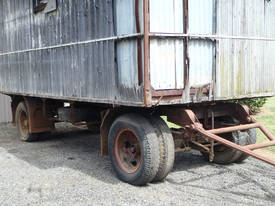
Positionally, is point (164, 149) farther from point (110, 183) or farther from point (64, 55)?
point (64, 55)

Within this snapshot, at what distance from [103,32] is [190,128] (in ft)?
7.02

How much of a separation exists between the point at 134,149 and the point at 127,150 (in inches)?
7.3

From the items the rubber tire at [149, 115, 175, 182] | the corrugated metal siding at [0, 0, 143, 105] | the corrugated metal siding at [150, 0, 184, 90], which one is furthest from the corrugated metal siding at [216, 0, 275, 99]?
the corrugated metal siding at [0, 0, 143, 105]

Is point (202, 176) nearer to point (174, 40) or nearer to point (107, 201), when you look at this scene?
point (107, 201)

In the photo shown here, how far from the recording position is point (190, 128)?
5.98m

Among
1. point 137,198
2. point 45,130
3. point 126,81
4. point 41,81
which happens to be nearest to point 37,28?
point 41,81

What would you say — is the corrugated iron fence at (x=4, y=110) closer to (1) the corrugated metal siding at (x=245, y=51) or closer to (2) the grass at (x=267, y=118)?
(2) the grass at (x=267, y=118)

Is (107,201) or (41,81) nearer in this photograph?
(107,201)

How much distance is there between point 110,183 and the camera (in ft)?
20.5

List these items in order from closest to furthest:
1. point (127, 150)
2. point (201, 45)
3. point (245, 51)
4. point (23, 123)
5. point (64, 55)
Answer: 1. point (201, 45)
2. point (127, 150)
3. point (245, 51)
4. point (64, 55)
5. point (23, 123)

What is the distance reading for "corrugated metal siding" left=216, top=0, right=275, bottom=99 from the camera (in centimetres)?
635

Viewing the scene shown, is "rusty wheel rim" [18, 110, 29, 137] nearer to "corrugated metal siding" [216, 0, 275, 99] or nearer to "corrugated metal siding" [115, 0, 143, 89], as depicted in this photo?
"corrugated metal siding" [115, 0, 143, 89]

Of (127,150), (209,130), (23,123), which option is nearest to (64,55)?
(127,150)

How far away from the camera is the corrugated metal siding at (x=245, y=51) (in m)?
6.35
